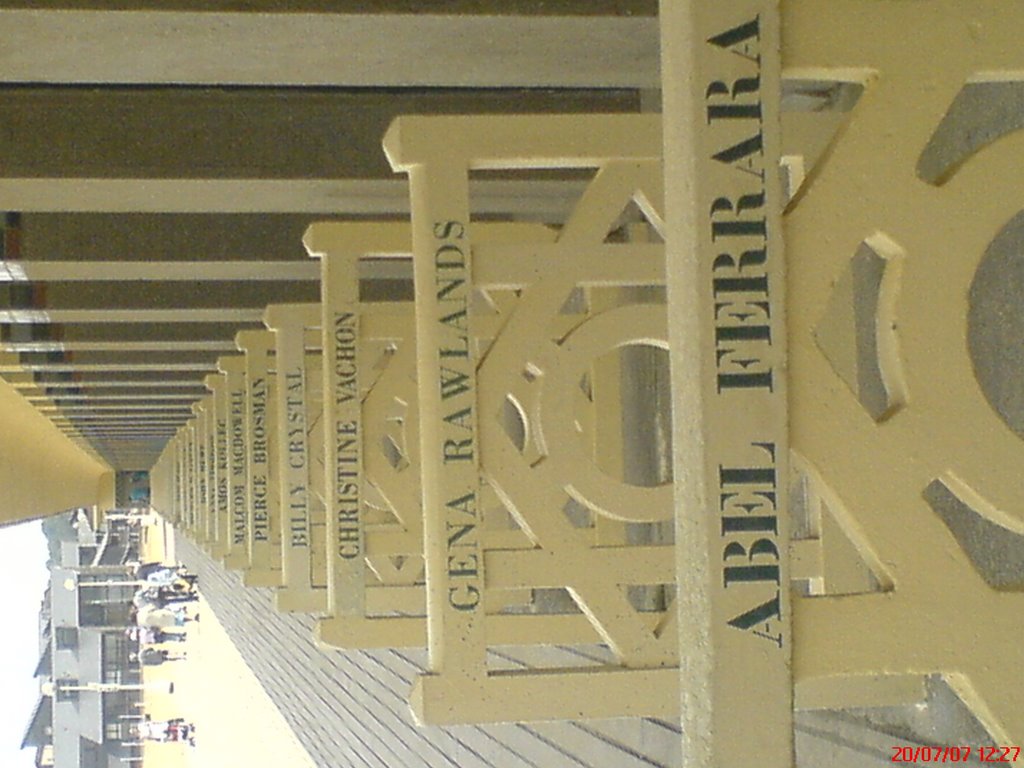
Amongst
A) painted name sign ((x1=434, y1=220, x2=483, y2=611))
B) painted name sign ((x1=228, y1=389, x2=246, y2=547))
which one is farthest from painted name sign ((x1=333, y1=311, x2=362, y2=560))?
painted name sign ((x1=228, y1=389, x2=246, y2=547))

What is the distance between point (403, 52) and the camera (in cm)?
323

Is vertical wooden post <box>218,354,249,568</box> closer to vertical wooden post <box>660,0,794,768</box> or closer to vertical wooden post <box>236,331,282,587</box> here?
vertical wooden post <box>236,331,282,587</box>

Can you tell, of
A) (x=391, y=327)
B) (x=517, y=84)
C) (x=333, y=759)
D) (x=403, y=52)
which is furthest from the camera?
(x=333, y=759)

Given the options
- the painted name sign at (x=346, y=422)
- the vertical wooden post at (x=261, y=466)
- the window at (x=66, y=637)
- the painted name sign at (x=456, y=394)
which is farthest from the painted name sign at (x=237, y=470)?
the window at (x=66, y=637)

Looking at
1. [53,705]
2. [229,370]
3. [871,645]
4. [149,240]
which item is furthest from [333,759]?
[53,705]

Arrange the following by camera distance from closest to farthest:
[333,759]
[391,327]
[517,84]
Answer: [517,84], [391,327], [333,759]

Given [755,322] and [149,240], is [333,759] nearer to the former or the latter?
[149,240]

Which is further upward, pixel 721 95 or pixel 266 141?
pixel 266 141

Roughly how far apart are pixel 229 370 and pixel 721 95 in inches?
244

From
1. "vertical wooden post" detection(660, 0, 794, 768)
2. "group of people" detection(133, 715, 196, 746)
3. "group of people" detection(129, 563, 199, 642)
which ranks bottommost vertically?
"group of people" detection(133, 715, 196, 746)

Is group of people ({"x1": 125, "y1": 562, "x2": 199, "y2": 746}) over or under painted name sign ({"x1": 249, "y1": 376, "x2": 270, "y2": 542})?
under

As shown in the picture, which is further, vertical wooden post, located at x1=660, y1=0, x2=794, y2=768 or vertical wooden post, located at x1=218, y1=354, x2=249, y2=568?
vertical wooden post, located at x1=218, y1=354, x2=249, y2=568
